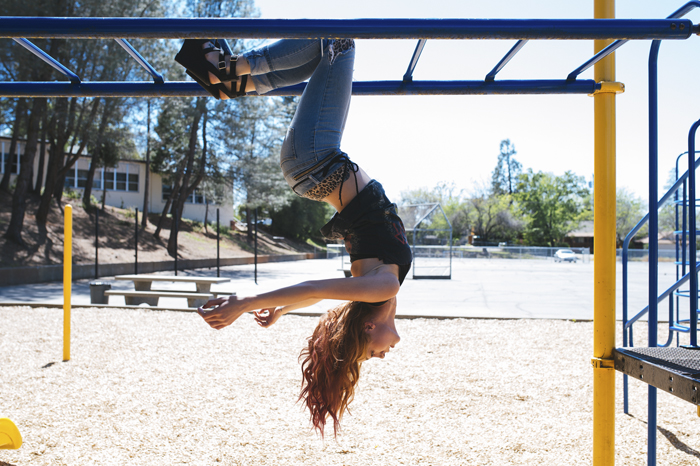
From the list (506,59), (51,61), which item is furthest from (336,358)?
(51,61)

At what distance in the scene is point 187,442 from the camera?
3377mm

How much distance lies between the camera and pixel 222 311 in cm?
177

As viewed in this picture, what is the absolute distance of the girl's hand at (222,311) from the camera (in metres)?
1.76

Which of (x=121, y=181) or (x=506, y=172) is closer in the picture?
(x=121, y=181)

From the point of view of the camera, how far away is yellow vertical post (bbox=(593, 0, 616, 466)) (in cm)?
254

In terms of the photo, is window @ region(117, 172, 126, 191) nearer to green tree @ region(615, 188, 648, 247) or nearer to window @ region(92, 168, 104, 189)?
window @ region(92, 168, 104, 189)

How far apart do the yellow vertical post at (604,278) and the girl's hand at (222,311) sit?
1919mm

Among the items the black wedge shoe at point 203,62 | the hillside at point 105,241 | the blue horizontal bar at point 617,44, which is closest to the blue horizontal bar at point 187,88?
the blue horizontal bar at point 617,44

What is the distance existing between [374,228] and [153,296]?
8.04 m

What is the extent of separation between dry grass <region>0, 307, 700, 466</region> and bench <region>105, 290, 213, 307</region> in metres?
2.02

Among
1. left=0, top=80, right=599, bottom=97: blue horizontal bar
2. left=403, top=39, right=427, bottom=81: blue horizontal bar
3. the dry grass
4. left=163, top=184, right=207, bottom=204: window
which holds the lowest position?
the dry grass

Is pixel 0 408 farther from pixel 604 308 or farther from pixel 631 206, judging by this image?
pixel 631 206

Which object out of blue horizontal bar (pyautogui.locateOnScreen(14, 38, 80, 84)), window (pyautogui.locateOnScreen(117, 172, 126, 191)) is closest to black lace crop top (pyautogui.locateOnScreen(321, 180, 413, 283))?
blue horizontal bar (pyautogui.locateOnScreen(14, 38, 80, 84))

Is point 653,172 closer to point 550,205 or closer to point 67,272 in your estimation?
point 67,272
